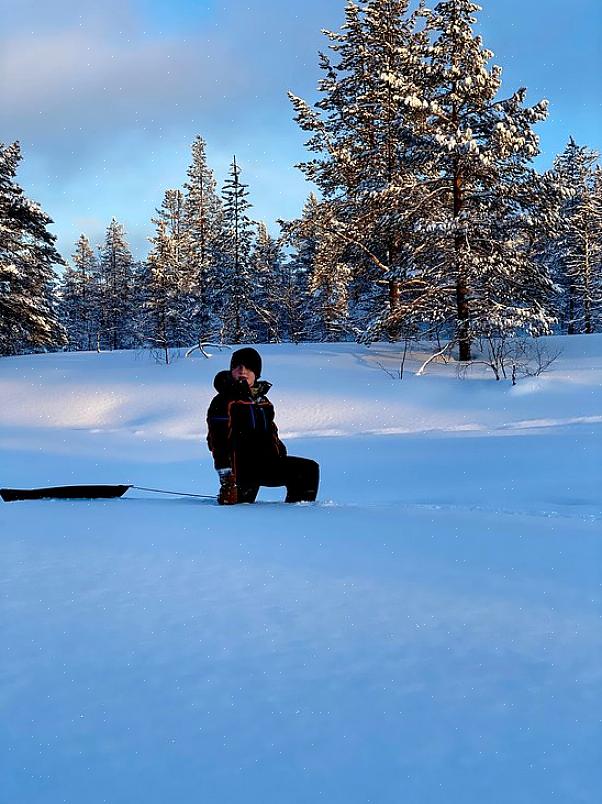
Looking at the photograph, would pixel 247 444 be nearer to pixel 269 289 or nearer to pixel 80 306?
pixel 269 289

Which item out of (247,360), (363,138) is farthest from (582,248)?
(247,360)

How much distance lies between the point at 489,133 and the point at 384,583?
56.6ft

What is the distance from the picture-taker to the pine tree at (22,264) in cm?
2222

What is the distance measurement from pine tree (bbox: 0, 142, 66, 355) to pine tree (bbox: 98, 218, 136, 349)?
2946 cm

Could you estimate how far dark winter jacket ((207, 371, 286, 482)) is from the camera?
509cm

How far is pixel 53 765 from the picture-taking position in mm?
1418

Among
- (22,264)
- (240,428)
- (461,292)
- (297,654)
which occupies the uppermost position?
(22,264)

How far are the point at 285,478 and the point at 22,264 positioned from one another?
22547 millimetres

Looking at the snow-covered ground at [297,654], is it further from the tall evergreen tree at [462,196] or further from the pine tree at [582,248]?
the pine tree at [582,248]

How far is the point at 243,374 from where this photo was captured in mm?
5230

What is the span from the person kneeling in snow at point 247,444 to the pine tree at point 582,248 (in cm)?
3464

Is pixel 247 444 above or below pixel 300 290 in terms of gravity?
below

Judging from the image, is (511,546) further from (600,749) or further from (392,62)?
(392,62)

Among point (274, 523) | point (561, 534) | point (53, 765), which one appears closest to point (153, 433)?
point (274, 523)
